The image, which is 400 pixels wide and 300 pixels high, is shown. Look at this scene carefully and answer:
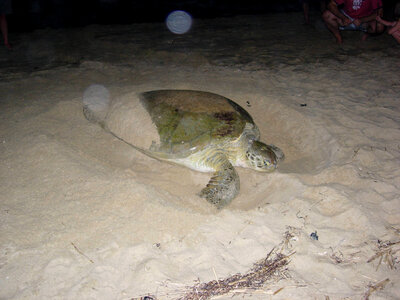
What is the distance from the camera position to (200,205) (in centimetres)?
239

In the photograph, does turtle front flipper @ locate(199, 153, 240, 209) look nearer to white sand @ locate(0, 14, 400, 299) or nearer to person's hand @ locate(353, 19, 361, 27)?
white sand @ locate(0, 14, 400, 299)

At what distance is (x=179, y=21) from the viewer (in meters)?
9.74

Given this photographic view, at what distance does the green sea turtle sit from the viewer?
2.75m

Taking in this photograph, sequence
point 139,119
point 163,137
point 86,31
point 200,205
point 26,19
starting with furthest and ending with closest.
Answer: point 26,19, point 86,31, point 139,119, point 163,137, point 200,205

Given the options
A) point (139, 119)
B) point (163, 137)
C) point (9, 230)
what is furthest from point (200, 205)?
point (9, 230)

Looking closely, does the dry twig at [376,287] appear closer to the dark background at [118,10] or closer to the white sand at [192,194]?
Answer: the white sand at [192,194]

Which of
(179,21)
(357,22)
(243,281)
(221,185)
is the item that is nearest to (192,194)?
(221,185)

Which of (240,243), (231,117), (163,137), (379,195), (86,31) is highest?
(86,31)

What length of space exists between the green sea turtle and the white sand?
0.64ft

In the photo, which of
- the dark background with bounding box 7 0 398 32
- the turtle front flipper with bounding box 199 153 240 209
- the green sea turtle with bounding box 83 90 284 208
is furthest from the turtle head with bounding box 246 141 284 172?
the dark background with bounding box 7 0 398 32

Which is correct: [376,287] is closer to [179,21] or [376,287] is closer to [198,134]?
[198,134]

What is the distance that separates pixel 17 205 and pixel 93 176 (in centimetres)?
65

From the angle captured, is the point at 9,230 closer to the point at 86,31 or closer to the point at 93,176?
the point at 93,176

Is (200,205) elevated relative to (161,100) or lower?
lower
